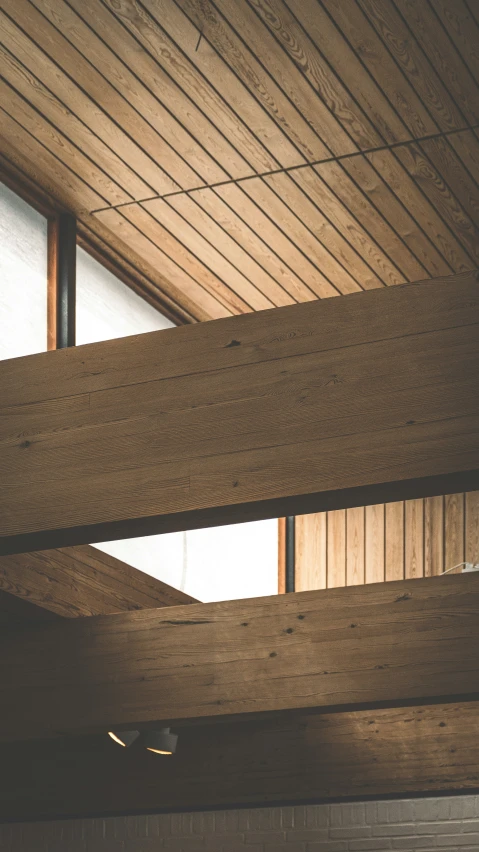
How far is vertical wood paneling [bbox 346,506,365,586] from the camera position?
7352 millimetres

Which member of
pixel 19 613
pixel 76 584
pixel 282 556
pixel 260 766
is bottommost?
pixel 260 766

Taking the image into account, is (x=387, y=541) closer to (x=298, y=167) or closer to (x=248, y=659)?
(x=298, y=167)

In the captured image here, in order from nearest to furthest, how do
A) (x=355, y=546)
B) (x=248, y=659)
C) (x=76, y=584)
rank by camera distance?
(x=248, y=659) < (x=76, y=584) < (x=355, y=546)

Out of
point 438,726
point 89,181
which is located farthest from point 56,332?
point 438,726

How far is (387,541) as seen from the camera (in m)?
7.32

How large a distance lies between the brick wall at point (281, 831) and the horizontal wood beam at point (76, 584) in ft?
5.55

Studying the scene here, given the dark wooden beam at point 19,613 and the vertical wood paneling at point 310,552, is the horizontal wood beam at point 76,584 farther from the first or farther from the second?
the vertical wood paneling at point 310,552

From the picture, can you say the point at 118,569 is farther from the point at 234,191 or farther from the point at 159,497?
the point at 159,497

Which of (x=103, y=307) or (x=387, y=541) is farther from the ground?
(x=103, y=307)

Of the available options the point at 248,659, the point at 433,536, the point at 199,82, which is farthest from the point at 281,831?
the point at 199,82

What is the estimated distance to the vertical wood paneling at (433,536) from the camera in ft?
23.5

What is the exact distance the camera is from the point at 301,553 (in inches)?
299

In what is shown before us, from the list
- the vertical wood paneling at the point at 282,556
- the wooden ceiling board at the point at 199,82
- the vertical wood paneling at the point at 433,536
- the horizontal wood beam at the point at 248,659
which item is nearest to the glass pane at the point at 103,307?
the wooden ceiling board at the point at 199,82

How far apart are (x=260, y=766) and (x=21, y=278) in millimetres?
2614
